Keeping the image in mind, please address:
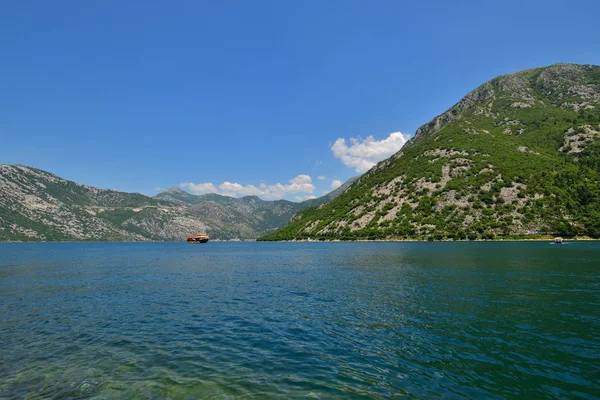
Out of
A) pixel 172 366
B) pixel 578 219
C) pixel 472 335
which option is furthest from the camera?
pixel 578 219

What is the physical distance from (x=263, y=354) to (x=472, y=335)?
1591 cm

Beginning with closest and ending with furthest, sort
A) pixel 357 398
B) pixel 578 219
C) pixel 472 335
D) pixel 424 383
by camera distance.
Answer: pixel 357 398 < pixel 424 383 < pixel 472 335 < pixel 578 219

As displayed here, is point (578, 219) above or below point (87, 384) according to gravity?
above

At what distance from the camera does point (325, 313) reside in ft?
103

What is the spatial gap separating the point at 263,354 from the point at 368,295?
2204cm

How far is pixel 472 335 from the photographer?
23.7 m

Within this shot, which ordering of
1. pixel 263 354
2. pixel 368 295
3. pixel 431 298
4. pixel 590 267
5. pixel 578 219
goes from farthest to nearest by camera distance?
pixel 578 219 → pixel 590 267 → pixel 368 295 → pixel 431 298 → pixel 263 354

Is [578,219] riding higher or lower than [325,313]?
higher

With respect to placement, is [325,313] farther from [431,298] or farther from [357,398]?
[357,398]

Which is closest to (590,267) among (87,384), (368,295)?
(368,295)

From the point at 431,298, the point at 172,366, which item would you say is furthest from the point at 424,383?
the point at 431,298

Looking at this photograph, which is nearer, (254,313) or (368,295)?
(254,313)

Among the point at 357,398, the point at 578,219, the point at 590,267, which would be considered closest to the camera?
the point at 357,398

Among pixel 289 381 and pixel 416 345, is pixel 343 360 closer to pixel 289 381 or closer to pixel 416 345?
pixel 289 381
